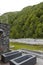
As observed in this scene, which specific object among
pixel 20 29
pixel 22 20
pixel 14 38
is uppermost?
pixel 22 20

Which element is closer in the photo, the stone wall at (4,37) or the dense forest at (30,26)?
the stone wall at (4,37)

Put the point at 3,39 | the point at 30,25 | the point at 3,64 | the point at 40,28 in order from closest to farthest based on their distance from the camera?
the point at 3,64
the point at 3,39
the point at 40,28
the point at 30,25

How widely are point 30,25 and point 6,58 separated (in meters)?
16.1

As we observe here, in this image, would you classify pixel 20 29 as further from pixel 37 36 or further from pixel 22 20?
pixel 37 36

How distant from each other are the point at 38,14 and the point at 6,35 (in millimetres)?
16036

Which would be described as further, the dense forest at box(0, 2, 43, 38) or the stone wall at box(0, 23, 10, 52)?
the dense forest at box(0, 2, 43, 38)

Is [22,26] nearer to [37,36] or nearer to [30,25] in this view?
[30,25]

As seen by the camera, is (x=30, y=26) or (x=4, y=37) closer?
(x=4, y=37)

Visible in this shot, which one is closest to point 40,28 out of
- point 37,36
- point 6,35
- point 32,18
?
point 37,36

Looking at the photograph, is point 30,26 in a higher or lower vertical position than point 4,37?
higher

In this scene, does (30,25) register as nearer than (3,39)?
No

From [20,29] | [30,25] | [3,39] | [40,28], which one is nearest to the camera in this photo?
[3,39]

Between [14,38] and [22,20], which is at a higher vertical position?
[22,20]

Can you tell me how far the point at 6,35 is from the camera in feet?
30.2
